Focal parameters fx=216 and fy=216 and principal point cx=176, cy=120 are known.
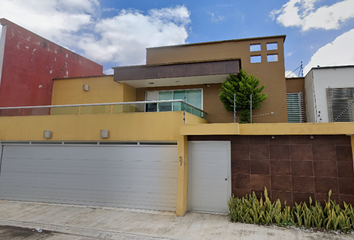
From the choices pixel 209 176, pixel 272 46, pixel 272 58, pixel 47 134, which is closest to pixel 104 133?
pixel 47 134

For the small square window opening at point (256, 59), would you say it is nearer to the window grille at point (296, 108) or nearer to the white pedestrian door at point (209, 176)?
the window grille at point (296, 108)

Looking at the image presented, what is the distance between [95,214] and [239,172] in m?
4.85

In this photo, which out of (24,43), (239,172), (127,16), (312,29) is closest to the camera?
(239,172)

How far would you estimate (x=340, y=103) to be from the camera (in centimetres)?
999

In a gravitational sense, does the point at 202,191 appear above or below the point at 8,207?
above

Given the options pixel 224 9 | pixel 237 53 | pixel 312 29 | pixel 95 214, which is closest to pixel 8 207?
pixel 95 214

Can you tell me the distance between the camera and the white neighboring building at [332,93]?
9961 mm

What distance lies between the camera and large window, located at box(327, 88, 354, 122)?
32.5 feet

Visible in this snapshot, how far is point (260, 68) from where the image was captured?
10969 millimetres

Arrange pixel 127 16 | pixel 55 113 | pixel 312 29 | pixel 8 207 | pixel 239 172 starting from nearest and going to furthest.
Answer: pixel 239 172
pixel 8 207
pixel 55 113
pixel 312 29
pixel 127 16

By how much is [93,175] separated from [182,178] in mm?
3492

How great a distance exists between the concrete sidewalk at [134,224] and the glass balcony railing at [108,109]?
3455 millimetres

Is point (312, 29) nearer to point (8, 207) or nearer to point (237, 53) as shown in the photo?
point (237, 53)

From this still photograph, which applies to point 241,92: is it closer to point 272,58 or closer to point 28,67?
point 272,58
